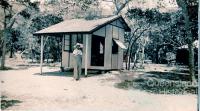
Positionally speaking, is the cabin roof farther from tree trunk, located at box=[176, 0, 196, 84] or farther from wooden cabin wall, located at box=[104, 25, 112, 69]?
tree trunk, located at box=[176, 0, 196, 84]

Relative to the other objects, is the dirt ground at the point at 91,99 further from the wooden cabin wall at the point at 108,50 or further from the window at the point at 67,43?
the window at the point at 67,43

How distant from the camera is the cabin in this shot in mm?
18922

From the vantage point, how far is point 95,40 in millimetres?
21312

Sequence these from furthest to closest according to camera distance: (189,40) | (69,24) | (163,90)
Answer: (69,24) → (189,40) → (163,90)

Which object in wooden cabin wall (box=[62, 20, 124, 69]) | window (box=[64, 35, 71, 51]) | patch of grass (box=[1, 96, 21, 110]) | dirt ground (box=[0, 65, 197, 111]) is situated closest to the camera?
patch of grass (box=[1, 96, 21, 110])

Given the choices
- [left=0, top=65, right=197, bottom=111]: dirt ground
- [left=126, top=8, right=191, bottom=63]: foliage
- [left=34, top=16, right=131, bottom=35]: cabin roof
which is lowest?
[left=0, top=65, right=197, bottom=111]: dirt ground

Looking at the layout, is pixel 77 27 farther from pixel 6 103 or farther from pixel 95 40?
pixel 6 103

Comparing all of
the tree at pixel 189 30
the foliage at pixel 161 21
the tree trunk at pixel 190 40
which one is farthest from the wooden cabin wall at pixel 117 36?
the tree trunk at pixel 190 40

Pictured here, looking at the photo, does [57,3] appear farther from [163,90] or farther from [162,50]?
[163,90]

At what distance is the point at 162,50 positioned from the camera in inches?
1534

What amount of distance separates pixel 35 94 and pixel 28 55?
29690mm

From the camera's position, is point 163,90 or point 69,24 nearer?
point 163,90

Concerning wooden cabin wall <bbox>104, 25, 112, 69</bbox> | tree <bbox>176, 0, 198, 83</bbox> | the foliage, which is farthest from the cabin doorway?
tree <bbox>176, 0, 198, 83</bbox>

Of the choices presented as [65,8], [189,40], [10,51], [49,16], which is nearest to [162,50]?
[65,8]
